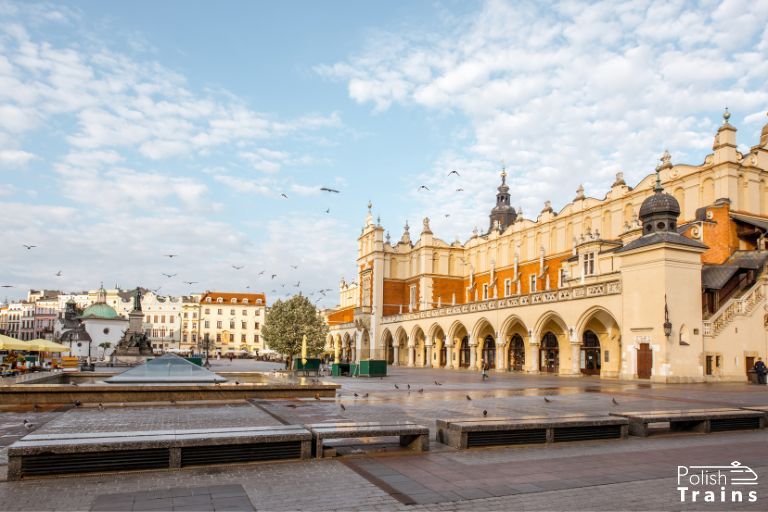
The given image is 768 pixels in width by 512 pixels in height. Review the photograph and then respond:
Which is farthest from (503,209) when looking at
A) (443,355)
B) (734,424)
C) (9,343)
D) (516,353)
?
(734,424)

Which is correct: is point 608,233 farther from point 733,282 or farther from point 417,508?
point 417,508

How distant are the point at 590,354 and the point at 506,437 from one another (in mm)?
32180

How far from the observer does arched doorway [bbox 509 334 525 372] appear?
155ft

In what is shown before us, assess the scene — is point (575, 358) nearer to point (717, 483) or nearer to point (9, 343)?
point (717, 483)

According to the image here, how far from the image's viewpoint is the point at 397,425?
942cm

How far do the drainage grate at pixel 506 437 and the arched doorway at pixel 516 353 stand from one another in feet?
125

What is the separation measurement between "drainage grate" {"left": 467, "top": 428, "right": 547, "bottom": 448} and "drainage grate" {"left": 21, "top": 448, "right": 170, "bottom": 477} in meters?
4.60

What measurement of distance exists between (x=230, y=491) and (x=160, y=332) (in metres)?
120

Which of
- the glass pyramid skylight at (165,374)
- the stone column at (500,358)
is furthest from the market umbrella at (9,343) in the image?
the stone column at (500,358)

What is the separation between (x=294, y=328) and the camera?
46688 millimetres

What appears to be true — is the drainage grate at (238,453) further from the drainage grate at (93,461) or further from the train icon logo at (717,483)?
the train icon logo at (717,483)

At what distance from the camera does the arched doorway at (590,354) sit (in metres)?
39.2

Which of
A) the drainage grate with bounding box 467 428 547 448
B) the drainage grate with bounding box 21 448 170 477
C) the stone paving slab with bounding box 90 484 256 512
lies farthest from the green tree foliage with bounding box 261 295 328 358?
the stone paving slab with bounding box 90 484 256 512

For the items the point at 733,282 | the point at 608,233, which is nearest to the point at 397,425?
the point at 733,282
